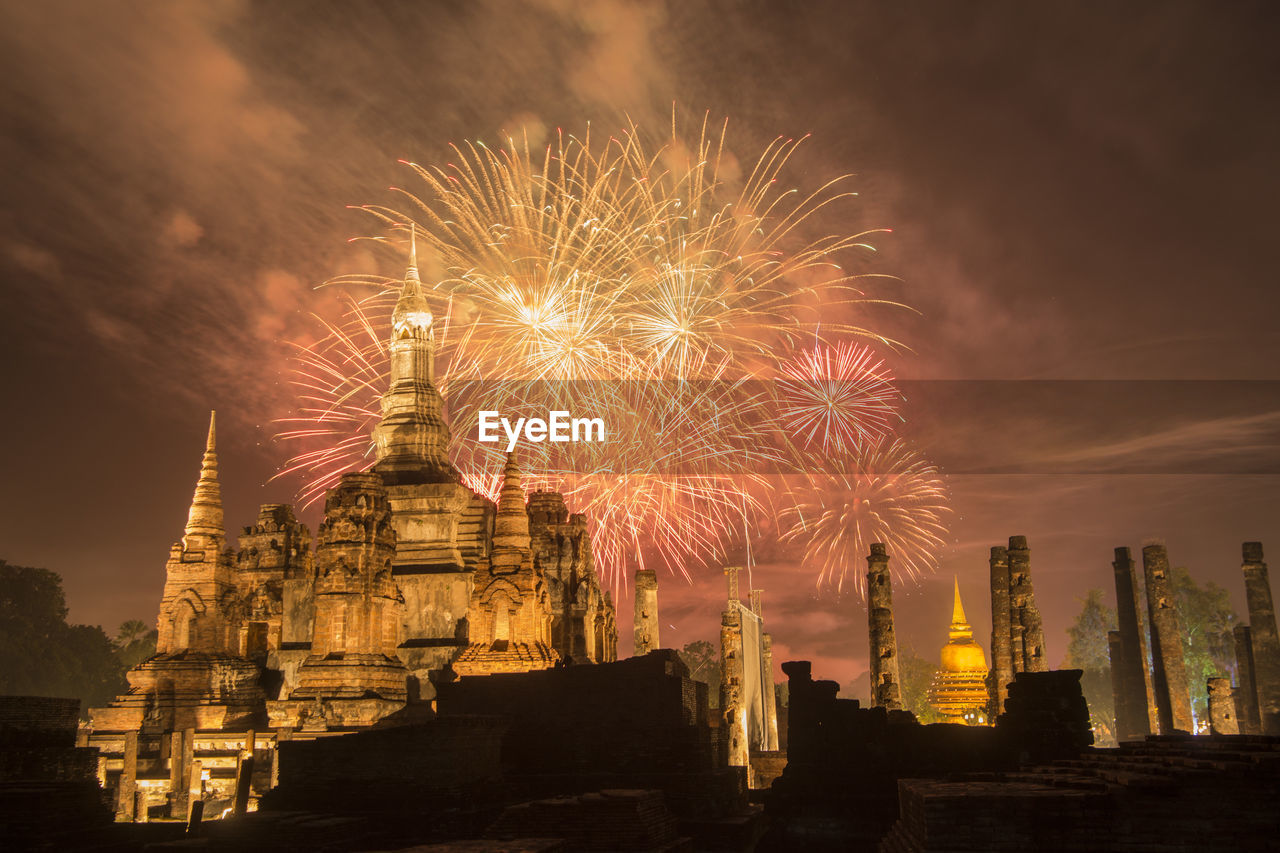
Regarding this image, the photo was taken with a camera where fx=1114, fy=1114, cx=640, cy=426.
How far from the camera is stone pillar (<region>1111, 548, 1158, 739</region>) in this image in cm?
4175

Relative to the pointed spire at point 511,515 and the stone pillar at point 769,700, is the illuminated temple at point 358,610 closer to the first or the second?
the pointed spire at point 511,515

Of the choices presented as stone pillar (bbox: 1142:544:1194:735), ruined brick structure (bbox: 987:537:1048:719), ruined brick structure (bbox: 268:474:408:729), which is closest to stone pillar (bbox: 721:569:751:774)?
ruined brick structure (bbox: 987:537:1048:719)

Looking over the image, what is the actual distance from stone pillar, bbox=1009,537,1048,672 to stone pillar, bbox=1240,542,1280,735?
826 centimetres

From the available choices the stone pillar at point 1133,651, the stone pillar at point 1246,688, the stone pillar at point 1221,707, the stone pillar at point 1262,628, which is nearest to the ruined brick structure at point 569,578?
the stone pillar at point 1221,707

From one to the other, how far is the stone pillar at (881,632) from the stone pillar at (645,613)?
7.25 meters

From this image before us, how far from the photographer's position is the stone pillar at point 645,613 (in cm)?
3797

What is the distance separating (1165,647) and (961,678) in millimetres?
19341

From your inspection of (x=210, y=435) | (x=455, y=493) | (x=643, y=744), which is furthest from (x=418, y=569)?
(x=643, y=744)

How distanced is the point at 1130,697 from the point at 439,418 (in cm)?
2879

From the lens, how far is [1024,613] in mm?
34219

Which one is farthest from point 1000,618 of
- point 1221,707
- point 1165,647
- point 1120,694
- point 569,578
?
point 569,578

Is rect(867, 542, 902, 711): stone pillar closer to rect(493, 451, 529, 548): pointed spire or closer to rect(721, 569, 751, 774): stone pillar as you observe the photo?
rect(721, 569, 751, 774): stone pillar

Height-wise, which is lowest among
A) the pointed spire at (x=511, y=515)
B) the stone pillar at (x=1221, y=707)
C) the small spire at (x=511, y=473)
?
the stone pillar at (x=1221, y=707)

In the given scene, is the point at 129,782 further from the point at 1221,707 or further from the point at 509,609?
the point at 1221,707
